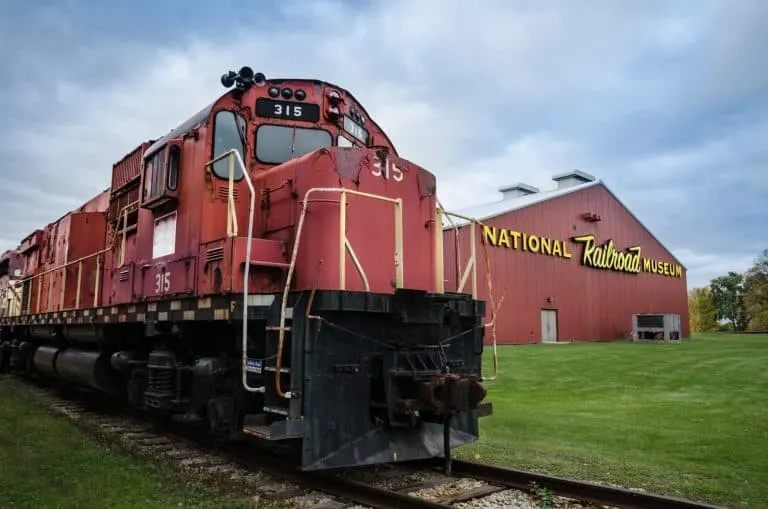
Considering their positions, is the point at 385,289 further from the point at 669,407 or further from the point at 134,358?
the point at 669,407

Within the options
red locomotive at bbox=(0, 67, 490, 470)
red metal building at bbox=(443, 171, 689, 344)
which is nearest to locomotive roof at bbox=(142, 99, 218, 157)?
red locomotive at bbox=(0, 67, 490, 470)

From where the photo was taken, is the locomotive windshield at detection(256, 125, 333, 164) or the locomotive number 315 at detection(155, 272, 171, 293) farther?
the locomotive number 315 at detection(155, 272, 171, 293)

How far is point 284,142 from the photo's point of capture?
22.6 feet

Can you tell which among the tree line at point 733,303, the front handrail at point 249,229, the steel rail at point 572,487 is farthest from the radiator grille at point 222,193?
the tree line at point 733,303

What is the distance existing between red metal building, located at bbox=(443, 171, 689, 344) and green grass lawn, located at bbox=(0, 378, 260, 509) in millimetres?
17267

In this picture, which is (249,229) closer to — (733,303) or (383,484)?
(383,484)

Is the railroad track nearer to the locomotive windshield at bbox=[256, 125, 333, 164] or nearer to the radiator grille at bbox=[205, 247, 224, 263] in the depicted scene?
the radiator grille at bbox=[205, 247, 224, 263]

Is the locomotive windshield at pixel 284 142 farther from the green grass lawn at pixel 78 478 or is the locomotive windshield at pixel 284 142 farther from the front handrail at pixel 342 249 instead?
the green grass lawn at pixel 78 478

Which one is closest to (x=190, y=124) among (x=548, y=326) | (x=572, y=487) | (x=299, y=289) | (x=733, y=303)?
(x=299, y=289)

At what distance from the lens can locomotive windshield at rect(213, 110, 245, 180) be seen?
6.51 metres

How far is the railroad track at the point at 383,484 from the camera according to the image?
489cm

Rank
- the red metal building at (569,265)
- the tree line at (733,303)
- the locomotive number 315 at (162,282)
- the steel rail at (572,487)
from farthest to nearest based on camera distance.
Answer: the tree line at (733,303), the red metal building at (569,265), the locomotive number 315 at (162,282), the steel rail at (572,487)

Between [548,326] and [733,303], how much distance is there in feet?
241

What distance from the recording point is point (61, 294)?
37.5 ft
